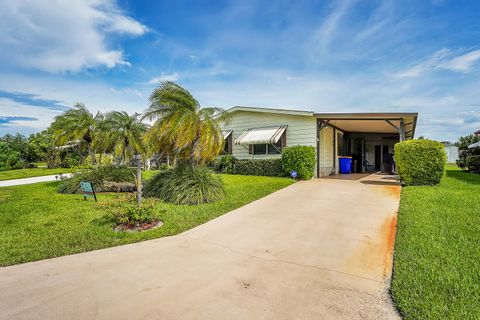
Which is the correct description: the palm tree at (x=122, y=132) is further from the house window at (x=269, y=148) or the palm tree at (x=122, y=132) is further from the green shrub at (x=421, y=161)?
the green shrub at (x=421, y=161)

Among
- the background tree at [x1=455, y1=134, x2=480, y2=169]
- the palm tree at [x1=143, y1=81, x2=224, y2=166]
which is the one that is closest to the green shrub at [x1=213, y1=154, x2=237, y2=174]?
the palm tree at [x1=143, y1=81, x2=224, y2=166]

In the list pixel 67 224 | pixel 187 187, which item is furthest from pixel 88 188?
pixel 187 187

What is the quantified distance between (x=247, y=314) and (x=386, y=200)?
23.3 feet

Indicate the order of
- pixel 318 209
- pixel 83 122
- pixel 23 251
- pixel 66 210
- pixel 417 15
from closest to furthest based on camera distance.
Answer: pixel 23 251 → pixel 318 209 → pixel 66 210 → pixel 417 15 → pixel 83 122

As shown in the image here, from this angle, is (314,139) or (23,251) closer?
(23,251)

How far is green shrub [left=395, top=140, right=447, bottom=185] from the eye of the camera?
979 centimetres

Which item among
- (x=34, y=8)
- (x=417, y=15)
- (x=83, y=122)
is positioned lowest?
(x=83, y=122)

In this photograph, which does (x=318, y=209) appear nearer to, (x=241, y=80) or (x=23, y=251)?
(x=23, y=251)

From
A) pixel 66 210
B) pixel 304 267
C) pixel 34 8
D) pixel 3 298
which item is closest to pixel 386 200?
pixel 304 267

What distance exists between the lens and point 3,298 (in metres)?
3.07

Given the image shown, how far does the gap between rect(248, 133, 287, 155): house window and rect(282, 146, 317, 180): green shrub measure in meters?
1.43

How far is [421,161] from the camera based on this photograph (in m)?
9.96

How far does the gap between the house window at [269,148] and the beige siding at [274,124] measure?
0.26 meters

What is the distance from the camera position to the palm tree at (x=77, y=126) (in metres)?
13.5
